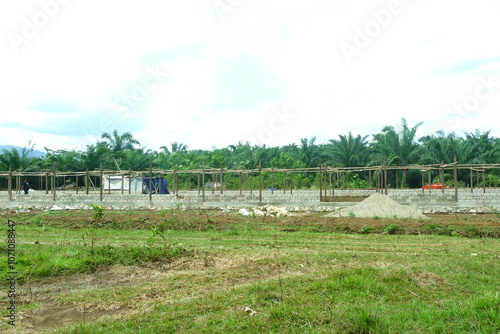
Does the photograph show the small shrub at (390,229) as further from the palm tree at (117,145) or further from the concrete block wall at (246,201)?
the palm tree at (117,145)

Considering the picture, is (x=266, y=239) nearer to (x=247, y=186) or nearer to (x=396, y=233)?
(x=396, y=233)

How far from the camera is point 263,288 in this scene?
5457 millimetres

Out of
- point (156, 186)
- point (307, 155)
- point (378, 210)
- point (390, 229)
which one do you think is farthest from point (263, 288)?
point (307, 155)

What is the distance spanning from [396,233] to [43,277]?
8.81 metres

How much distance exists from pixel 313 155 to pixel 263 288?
122 ft

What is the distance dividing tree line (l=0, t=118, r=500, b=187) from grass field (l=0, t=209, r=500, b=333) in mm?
24381

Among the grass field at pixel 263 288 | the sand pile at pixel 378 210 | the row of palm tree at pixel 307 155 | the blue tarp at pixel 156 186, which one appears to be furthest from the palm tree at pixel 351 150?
the grass field at pixel 263 288

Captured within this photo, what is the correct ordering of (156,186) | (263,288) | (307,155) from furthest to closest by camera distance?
(307,155) < (156,186) < (263,288)

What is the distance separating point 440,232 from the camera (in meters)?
11.9

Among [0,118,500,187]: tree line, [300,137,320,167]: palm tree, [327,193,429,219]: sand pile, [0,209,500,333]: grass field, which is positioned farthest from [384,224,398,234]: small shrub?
[300,137,320,167]: palm tree

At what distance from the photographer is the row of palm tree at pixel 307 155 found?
3422 centimetres

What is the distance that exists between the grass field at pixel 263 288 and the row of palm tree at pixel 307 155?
24719 mm

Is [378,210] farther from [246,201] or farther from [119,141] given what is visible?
[119,141]

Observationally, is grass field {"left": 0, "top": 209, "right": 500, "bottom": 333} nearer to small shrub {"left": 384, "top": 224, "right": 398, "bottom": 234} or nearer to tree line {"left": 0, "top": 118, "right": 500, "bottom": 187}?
small shrub {"left": 384, "top": 224, "right": 398, "bottom": 234}
